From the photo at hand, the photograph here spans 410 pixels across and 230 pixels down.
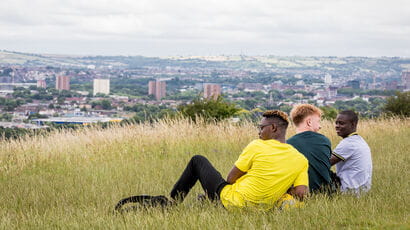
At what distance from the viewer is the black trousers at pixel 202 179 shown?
227 inches

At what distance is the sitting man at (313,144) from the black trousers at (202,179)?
2.98 ft

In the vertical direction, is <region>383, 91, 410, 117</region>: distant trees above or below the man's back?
below

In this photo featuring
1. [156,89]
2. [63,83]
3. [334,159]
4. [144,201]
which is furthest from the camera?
[63,83]

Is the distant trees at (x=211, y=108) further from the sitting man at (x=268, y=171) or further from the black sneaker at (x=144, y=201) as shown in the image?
the sitting man at (x=268, y=171)

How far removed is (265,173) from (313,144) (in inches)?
39.3

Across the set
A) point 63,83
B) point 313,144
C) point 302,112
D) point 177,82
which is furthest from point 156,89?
point 313,144

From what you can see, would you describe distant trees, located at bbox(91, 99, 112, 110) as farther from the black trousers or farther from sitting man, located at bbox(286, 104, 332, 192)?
sitting man, located at bbox(286, 104, 332, 192)

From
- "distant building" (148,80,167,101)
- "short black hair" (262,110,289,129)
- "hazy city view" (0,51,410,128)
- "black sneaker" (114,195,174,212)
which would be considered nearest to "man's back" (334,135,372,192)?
"short black hair" (262,110,289,129)

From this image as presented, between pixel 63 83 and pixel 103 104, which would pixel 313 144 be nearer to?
pixel 103 104

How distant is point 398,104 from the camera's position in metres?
23.3

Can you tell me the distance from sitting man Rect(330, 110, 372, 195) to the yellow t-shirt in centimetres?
111

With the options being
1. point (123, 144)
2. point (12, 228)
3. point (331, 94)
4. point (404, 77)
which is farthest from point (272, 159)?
point (404, 77)

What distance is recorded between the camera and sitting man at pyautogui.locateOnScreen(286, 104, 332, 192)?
6023 mm

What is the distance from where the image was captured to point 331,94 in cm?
5891
